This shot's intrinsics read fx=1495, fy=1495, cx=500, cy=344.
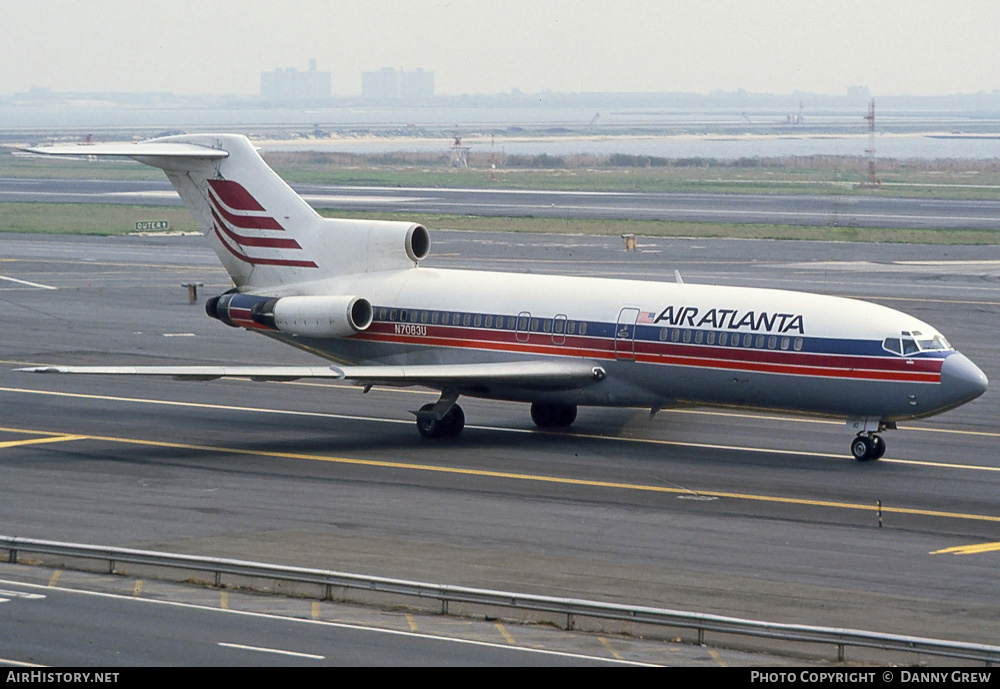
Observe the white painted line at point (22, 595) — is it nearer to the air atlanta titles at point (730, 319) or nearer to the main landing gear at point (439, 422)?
the main landing gear at point (439, 422)

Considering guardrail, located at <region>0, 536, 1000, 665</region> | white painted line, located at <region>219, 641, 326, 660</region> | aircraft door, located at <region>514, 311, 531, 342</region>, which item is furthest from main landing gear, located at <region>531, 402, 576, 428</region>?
white painted line, located at <region>219, 641, 326, 660</region>

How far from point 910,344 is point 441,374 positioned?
1040 centimetres

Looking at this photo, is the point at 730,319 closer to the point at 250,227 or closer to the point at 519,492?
the point at 519,492

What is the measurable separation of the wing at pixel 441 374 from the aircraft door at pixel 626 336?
0.66 m

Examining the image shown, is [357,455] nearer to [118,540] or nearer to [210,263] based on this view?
[118,540]

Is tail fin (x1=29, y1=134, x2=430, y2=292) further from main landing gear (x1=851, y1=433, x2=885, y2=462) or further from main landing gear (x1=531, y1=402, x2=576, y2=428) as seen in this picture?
main landing gear (x1=851, y1=433, x2=885, y2=462)

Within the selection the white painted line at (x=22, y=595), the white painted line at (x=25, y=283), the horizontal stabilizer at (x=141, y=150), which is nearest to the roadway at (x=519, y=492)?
the white painted line at (x=22, y=595)

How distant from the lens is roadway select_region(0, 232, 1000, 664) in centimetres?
2309

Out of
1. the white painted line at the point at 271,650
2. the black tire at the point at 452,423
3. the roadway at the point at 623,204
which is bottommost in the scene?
the white painted line at the point at 271,650

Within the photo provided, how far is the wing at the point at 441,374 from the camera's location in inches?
1305

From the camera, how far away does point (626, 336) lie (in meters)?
33.9

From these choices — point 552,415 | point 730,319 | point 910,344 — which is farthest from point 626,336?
point 910,344

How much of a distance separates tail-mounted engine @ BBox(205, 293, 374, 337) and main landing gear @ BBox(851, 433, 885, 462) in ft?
40.1

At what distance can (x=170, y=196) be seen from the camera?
11962cm
